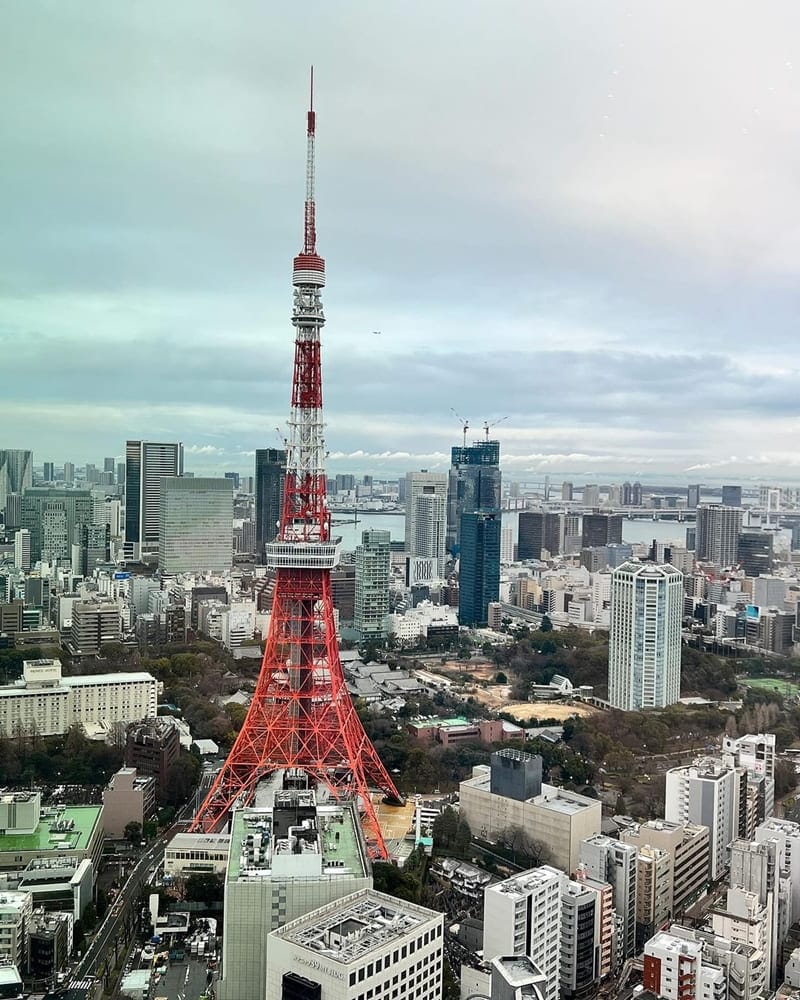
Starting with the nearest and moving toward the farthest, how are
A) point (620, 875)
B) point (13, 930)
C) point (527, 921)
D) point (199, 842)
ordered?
point (527, 921) → point (13, 930) → point (620, 875) → point (199, 842)

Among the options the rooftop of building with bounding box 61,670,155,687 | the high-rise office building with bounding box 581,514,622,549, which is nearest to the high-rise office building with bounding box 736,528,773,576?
Result: the high-rise office building with bounding box 581,514,622,549

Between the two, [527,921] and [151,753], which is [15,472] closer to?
[151,753]

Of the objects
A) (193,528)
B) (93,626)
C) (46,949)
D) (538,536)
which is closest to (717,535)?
(538,536)

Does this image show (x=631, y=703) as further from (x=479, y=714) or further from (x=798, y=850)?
(x=798, y=850)

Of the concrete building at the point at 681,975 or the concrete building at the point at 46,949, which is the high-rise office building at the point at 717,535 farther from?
the concrete building at the point at 46,949

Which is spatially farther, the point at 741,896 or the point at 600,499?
the point at 600,499

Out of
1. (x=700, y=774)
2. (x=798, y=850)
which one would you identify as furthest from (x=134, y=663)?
(x=798, y=850)

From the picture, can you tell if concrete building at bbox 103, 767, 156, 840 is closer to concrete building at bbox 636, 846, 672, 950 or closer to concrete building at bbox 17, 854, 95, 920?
concrete building at bbox 17, 854, 95, 920
